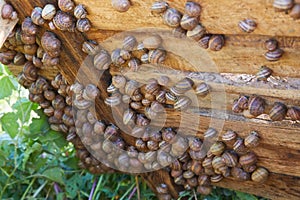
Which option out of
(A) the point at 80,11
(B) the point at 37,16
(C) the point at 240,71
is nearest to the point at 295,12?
(C) the point at 240,71

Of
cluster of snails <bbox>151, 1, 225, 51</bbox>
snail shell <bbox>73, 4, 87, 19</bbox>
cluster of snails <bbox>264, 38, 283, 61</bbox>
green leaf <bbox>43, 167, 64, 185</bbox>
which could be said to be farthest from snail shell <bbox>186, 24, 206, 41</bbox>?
green leaf <bbox>43, 167, 64, 185</bbox>

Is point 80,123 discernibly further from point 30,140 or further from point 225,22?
point 225,22

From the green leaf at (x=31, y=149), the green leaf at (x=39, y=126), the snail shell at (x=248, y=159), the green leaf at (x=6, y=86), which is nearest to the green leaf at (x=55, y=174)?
the green leaf at (x=31, y=149)

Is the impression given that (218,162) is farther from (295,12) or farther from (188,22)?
→ (295,12)

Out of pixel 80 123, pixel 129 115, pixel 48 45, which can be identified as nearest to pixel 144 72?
pixel 129 115

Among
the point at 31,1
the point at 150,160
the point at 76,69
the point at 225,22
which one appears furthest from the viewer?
the point at 150,160
